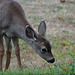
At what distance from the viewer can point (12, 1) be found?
21.9ft

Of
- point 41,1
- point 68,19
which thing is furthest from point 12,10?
point 41,1

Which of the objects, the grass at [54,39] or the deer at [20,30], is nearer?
the grass at [54,39]

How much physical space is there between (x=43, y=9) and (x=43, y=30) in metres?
7.10

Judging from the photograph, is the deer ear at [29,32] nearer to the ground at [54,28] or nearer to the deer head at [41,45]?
the deer head at [41,45]

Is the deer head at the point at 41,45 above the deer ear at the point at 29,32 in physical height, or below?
below

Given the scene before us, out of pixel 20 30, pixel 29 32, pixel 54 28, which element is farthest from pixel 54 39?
pixel 29 32

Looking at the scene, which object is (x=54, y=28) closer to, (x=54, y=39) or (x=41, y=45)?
(x=54, y=39)

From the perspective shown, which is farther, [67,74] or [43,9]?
[43,9]

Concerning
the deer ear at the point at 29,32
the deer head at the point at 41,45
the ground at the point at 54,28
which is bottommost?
the ground at the point at 54,28

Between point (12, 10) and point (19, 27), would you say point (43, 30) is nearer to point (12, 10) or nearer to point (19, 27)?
point (19, 27)

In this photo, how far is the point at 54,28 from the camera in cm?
1045

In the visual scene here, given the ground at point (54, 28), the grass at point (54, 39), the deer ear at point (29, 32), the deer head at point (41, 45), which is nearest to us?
the grass at point (54, 39)

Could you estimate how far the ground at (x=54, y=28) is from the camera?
760cm

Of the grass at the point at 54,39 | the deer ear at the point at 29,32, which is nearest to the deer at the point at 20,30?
the deer ear at the point at 29,32
